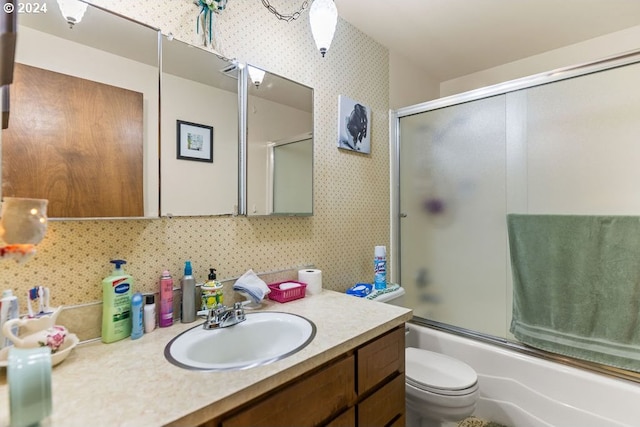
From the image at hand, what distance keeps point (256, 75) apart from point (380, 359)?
1262 mm

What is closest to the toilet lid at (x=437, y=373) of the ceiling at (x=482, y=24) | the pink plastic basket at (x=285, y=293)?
the pink plastic basket at (x=285, y=293)

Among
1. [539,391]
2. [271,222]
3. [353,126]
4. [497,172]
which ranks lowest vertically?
[539,391]

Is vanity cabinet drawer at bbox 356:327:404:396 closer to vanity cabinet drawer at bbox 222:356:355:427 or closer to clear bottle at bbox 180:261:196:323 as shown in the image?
vanity cabinet drawer at bbox 222:356:355:427

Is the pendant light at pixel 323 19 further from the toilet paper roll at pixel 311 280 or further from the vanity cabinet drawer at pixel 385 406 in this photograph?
the vanity cabinet drawer at pixel 385 406

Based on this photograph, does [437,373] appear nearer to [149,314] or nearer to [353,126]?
[149,314]

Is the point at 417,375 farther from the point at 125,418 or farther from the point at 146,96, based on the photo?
the point at 146,96

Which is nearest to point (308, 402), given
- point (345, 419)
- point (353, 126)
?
point (345, 419)

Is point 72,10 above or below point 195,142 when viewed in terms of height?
above

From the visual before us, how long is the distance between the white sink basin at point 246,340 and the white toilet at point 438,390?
69 cm

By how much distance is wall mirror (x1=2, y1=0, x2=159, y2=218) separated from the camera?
2.85 ft

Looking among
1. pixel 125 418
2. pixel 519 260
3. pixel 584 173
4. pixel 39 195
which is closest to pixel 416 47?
pixel 584 173

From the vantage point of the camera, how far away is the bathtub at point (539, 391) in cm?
143

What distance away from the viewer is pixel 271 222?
1485 millimetres

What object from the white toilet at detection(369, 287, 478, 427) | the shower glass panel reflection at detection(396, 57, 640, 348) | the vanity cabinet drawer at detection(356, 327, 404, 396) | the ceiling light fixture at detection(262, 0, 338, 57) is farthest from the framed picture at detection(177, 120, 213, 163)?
the shower glass panel reflection at detection(396, 57, 640, 348)
